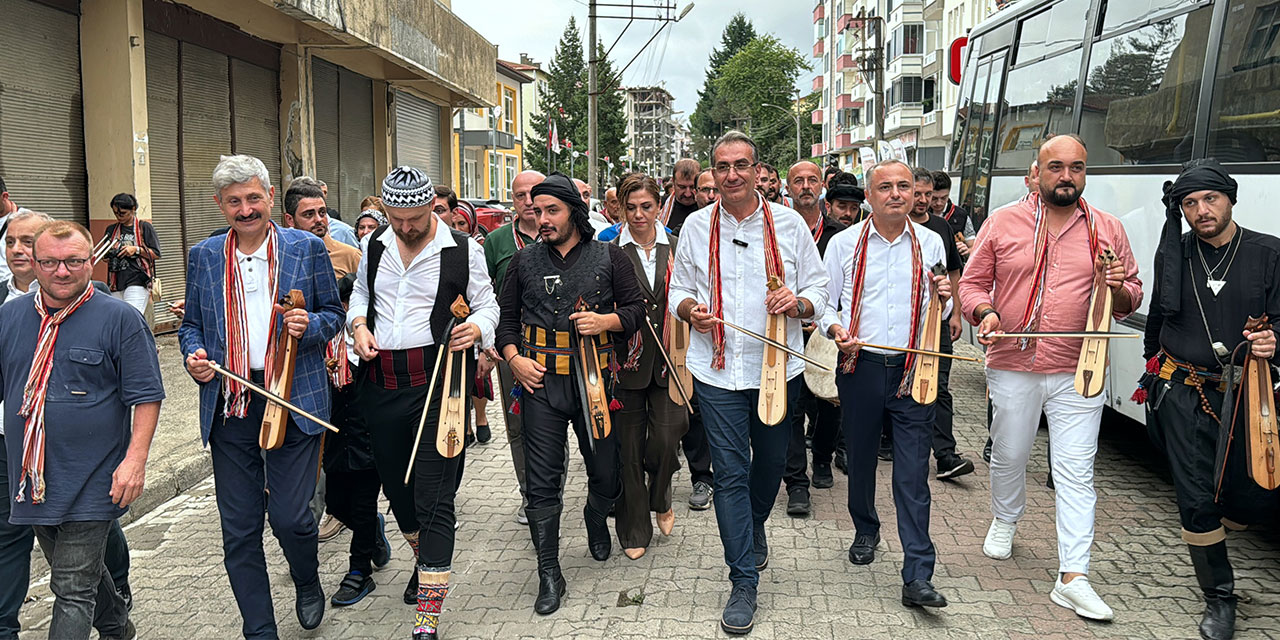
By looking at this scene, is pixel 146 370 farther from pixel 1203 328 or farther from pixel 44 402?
pixel 1203 328

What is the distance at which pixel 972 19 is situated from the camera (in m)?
40.0

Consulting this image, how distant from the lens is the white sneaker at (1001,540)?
5.30 meters

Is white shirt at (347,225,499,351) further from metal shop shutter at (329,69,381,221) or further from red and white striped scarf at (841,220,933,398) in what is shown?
metal shop shutter at (329,69,381,221)

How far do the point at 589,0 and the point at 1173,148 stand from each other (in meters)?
26.3

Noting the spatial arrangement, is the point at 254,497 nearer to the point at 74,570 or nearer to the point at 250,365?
the point at 250,365

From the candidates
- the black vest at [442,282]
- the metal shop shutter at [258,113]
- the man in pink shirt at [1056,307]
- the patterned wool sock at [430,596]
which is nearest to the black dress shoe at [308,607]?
the patterned wool sock at [430,596]

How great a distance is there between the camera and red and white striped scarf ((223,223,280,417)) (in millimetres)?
4074

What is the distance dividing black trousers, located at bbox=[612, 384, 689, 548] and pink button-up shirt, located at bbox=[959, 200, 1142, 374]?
1696 mm

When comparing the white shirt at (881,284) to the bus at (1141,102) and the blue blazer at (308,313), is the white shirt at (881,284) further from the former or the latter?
the blue blazer at (308,313)

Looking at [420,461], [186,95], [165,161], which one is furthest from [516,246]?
[186,95]

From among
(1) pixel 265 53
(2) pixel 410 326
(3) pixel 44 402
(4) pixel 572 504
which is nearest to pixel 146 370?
(3) pixel 44 402

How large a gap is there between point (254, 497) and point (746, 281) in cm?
232

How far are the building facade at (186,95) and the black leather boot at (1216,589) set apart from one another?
7.97 meters

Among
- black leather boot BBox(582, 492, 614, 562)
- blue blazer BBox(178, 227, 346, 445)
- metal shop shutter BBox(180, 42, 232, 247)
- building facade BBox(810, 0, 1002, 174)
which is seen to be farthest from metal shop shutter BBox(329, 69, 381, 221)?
building facade BBox(810, 0, 1002, 174)
